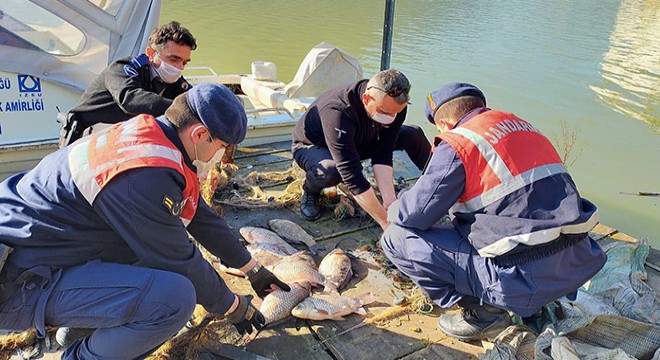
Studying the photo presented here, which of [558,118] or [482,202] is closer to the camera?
[482,202]

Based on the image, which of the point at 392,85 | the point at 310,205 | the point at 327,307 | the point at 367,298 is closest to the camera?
the point at 327,307

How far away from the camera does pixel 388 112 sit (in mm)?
3656

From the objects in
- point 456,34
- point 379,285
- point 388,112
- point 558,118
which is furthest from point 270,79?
point 456,34

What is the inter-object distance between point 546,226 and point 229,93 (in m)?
1.62

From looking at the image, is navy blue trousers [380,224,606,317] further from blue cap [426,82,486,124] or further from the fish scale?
the fish scale

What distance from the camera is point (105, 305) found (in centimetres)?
208

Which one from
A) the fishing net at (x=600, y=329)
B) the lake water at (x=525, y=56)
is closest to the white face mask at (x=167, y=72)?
the fishing net at (x=600, y=329)

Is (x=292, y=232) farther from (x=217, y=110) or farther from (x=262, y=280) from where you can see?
(x=217, y=110)

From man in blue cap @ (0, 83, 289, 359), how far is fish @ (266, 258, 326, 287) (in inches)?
39.3

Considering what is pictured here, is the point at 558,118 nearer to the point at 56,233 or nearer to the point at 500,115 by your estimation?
the point at 500,115

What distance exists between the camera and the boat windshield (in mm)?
4730

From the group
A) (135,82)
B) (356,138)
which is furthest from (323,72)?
(135,82)

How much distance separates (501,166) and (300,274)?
1.49m

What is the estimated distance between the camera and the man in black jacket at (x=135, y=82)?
12.8ft
